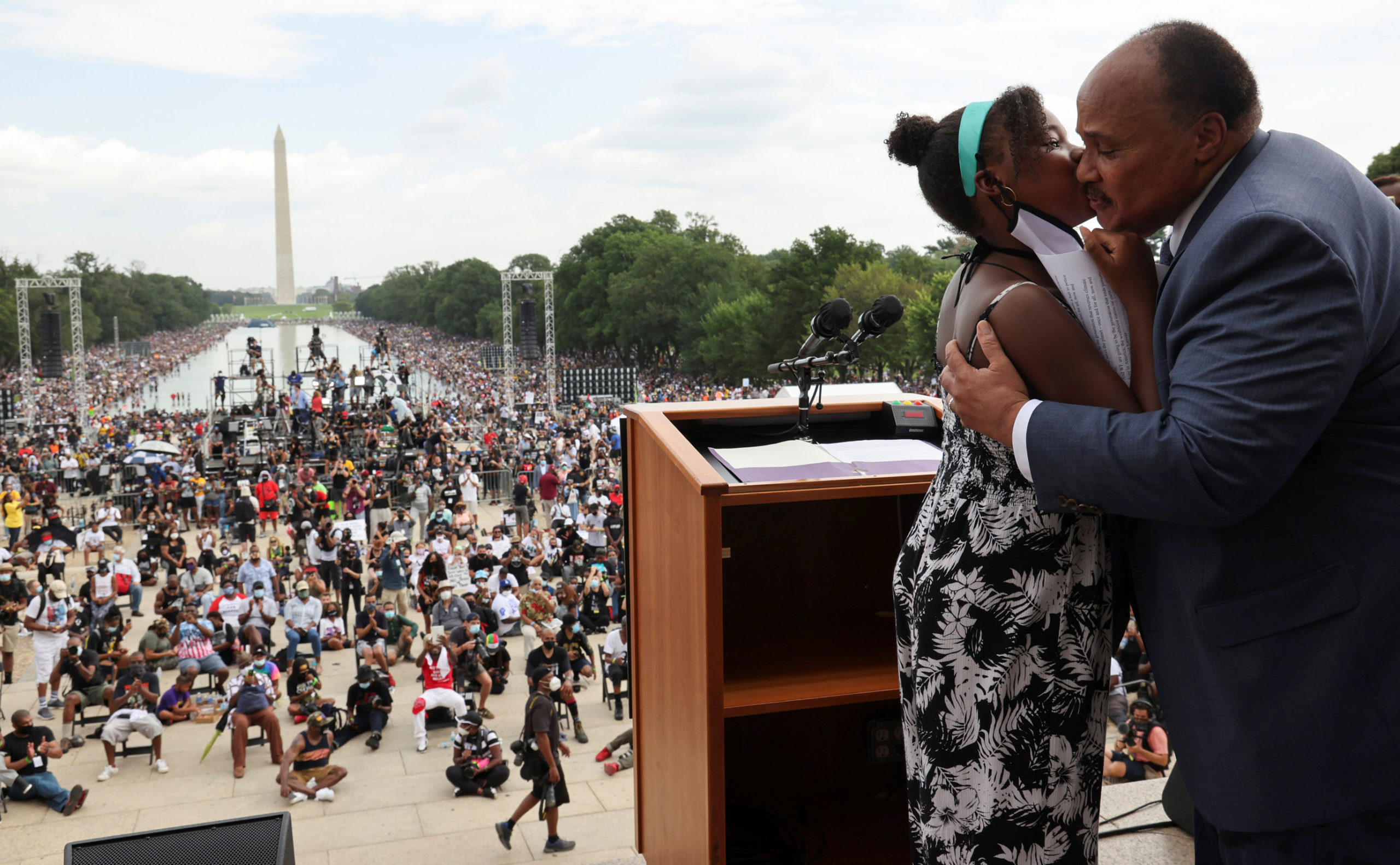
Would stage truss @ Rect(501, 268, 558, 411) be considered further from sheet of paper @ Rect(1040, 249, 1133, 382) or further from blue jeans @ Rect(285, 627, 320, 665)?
sheet of paper @ Rect(1040, 249, 1133, 382)

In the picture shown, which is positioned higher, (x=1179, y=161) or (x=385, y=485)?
(x=1179, y=161)

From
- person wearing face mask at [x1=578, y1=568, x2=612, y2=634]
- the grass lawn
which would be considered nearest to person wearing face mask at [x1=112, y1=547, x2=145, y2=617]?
person wearing face mask at [x1=578, y1=568, x2=612, y2=634]

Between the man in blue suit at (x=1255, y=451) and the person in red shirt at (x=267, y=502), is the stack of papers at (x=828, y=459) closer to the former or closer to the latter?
the man in blue suit at (x=1255, y=451)

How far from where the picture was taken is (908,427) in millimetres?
2504

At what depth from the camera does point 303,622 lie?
13734 mm

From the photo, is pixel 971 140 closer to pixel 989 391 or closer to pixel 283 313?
pixel 989 391

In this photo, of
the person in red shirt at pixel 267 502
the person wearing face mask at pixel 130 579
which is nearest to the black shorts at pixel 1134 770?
the person wearing face mask at pixel 130 579

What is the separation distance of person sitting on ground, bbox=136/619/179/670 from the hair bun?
527 inches

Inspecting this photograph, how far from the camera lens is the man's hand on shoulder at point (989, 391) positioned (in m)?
1.44

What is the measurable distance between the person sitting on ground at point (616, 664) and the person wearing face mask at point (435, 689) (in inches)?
66.9

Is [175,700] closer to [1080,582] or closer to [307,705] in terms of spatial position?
[307,705]

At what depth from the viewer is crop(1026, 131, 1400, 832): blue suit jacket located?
1190 mm

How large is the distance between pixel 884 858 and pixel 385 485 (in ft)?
72.7

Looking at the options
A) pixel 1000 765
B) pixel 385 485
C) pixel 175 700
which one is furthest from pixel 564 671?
pixel 385 485
